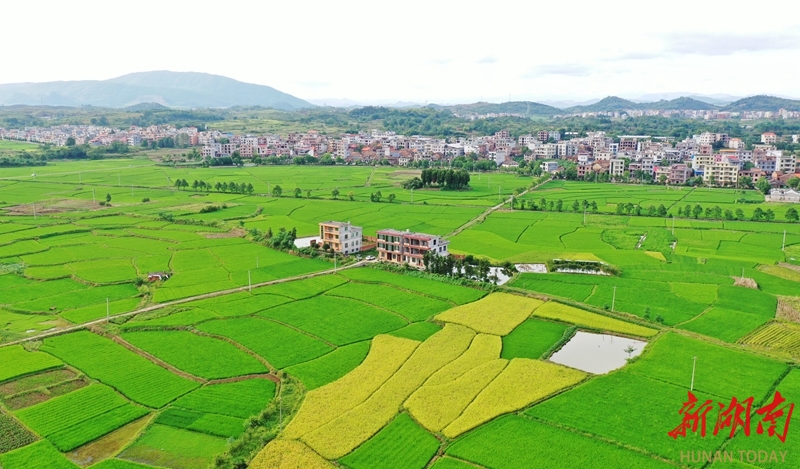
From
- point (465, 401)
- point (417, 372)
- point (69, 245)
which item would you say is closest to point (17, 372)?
point (417, 372)

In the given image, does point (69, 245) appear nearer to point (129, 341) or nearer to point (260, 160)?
point (129, 341)

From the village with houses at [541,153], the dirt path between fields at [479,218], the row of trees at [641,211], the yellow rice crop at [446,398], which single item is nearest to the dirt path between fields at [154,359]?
the yellow rice crop at [446,398]

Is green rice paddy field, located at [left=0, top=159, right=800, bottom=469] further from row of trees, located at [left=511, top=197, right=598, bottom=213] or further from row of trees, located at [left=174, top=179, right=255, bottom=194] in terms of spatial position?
row of trees, located at [left=174, top=179, right=255, bottom=194]

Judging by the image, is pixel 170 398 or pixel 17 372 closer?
pixel 170 398

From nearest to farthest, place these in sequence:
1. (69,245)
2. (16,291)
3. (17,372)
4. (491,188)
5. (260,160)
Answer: (17,372) < (16,291) < (69,245) < (491,188) < (260,160)

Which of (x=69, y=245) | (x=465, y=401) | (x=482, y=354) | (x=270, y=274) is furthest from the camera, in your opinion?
(x=69, y=245)
